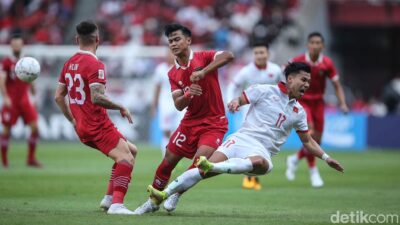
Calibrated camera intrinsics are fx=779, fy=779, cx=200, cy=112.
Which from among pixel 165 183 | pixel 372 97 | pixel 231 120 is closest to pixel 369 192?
pixel 165 183

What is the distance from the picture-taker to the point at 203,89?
35.2ft

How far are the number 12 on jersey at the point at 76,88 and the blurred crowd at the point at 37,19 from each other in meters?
23.2

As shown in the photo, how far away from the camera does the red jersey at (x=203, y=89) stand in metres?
10.7

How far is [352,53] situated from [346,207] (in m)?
25.2

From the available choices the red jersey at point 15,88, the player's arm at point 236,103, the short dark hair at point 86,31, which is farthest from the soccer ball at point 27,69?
the red jersey at point 15,88

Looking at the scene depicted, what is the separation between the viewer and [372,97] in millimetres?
34875

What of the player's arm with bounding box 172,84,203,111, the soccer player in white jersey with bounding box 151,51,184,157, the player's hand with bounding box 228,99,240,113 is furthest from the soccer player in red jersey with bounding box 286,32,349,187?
the player's hand with bounding box 228,99,240,113

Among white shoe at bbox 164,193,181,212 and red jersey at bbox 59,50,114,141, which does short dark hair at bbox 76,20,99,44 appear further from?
white shoe at bbox 164,193,181,212

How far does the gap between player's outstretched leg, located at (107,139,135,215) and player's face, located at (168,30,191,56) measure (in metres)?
1.49

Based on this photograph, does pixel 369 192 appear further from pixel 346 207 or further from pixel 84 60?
pixel 84 60

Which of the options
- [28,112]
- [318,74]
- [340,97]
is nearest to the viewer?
[318,74]

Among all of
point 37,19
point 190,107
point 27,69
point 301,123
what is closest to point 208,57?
point 190,107

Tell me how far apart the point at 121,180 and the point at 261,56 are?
18.4ft

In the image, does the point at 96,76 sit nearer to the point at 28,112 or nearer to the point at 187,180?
the point at 187,180
